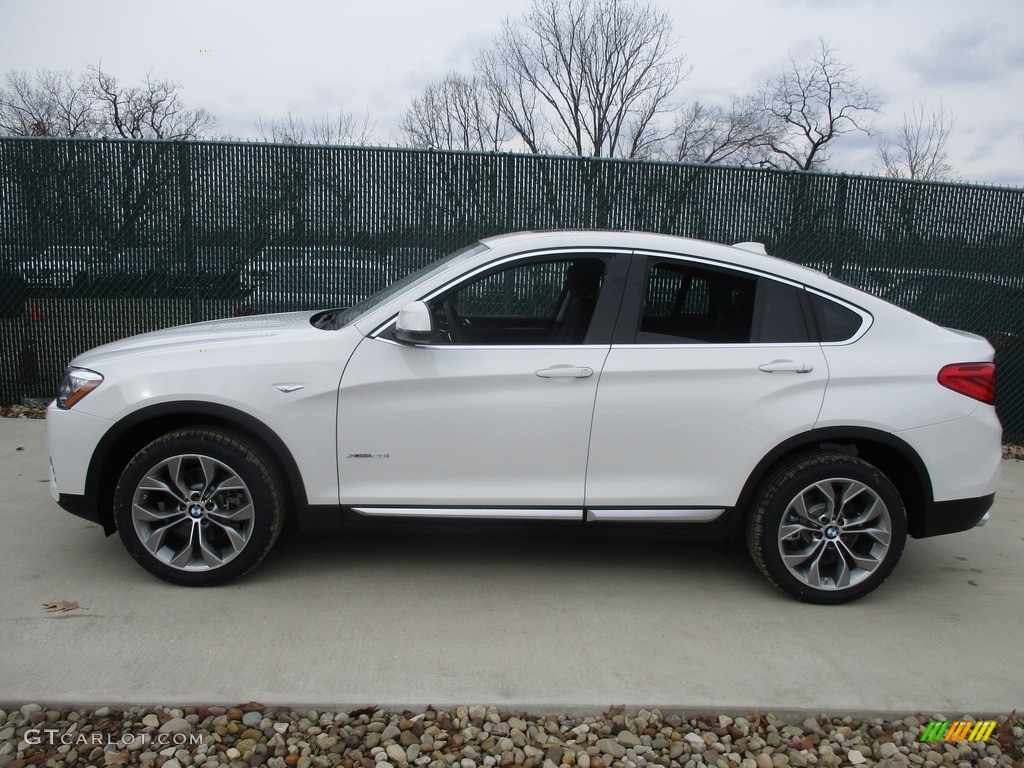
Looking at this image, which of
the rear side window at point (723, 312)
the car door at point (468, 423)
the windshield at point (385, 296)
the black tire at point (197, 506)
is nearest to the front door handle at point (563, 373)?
the car door at point (468, 423)

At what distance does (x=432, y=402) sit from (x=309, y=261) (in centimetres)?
409

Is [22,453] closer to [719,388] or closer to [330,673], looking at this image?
[330,673]

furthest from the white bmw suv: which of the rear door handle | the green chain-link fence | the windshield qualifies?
the green chain-link fence

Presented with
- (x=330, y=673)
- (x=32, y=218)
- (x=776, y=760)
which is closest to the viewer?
(x=776, y=760)

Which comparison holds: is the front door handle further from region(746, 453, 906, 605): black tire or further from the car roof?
region(746, 453, 906, 605): black tire

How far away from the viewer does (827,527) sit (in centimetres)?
393

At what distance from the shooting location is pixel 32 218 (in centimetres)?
732

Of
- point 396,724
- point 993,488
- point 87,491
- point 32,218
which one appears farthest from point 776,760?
point 32,218

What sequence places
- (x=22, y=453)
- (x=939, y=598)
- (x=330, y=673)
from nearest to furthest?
Answer: (x=330, y=673), (x=939, y=598), (x=22, y=453)

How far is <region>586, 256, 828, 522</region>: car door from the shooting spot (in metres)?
3.82

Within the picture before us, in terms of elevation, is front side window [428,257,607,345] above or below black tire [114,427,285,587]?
above

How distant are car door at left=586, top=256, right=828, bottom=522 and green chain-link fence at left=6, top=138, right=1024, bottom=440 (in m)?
3.77

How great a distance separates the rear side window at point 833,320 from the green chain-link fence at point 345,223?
148 inches

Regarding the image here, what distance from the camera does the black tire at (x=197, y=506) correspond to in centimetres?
377
